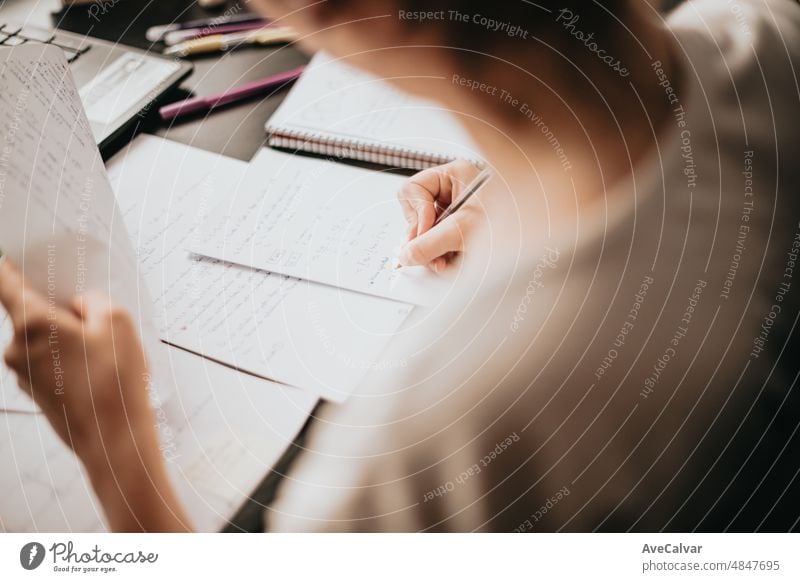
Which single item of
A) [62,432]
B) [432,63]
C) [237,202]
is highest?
[432,63]

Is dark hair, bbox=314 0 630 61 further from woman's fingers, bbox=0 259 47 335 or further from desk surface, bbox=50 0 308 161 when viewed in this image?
woman's fingers, bbox=0 259 47 335

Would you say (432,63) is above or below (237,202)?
above

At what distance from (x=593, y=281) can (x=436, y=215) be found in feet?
0.33

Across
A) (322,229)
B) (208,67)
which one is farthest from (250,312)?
(208,67)

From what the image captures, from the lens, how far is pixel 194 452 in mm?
352

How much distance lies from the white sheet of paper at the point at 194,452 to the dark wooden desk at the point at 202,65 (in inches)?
6.2

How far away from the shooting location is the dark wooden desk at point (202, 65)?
0.42 metres

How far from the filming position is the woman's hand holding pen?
38cm

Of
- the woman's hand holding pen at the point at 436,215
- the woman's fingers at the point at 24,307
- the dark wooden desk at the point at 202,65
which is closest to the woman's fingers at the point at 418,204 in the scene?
the woman's hand holding pen at the point at 436,215

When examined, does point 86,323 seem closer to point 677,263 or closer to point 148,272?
point 148,272

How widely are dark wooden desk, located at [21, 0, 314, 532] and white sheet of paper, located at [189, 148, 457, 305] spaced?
31 millimetres

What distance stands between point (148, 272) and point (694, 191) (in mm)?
327

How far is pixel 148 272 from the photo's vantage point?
0.38 meters

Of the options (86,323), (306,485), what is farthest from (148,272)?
(306,485)
